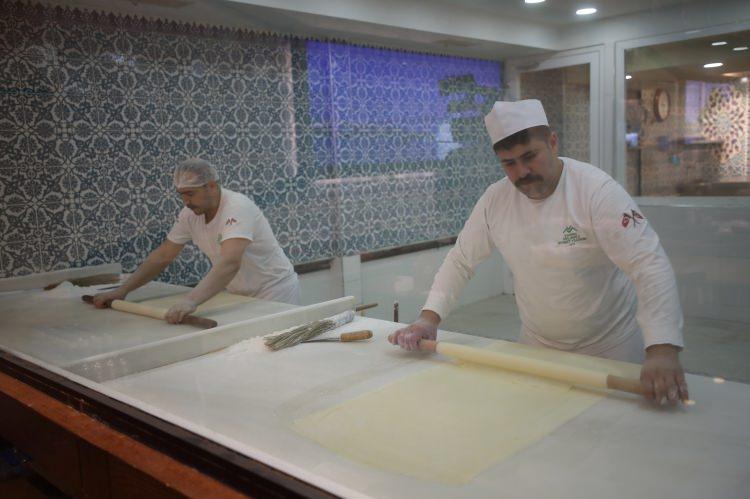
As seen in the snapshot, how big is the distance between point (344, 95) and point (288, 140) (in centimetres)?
21

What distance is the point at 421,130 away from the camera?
1.64m

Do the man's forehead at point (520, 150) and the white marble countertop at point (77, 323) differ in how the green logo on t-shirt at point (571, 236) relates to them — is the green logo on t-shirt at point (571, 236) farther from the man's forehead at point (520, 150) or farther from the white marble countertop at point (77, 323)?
the white marble countertop at point (77, 323)

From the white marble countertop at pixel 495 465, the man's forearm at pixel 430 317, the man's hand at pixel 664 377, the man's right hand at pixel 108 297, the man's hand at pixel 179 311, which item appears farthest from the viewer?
the man's right hand at pixel 108 297

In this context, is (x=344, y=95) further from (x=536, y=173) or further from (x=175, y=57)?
(x=536, y=173)

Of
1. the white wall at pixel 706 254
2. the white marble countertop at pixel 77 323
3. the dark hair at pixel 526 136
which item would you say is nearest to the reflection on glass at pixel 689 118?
the white wall at pixel 706 254

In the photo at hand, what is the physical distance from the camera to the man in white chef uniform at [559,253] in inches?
49.3

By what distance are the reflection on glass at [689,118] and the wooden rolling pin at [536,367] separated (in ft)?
1.32

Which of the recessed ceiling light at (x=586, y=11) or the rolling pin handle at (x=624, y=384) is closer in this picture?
the rolling pin handle at (x=624, y=384)

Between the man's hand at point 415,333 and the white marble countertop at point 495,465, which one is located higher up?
the man's hand at point 415,333

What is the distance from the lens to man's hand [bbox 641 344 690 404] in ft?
3.20

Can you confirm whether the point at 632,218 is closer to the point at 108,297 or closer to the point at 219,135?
the point at 219,135

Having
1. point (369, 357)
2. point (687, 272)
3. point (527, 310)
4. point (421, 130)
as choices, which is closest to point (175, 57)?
point (421, 130)

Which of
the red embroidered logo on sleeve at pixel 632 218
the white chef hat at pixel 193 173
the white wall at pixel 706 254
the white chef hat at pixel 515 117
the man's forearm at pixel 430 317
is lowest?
the man's forearm at pixel 430 317

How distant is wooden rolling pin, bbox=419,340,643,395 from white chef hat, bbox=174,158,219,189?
82 cm
